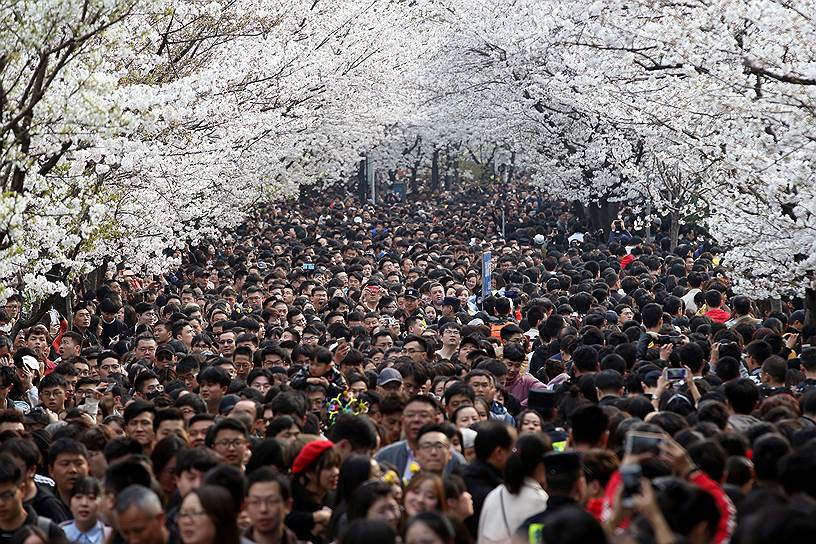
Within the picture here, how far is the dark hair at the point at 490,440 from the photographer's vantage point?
320 inches

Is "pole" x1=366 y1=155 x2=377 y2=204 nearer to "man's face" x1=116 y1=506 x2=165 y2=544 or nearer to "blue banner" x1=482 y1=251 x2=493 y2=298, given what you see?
"blue banner" x1=482 y1=251 x2=493 y2=298

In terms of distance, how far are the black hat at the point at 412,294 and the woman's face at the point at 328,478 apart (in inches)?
431

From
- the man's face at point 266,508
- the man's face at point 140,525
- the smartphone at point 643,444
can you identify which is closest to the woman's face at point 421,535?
the smartphone at point 643,444

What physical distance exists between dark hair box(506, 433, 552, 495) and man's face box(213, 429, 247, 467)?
1.99 metres

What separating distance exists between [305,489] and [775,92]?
6984mm

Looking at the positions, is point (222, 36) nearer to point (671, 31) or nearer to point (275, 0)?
point (275, 0)

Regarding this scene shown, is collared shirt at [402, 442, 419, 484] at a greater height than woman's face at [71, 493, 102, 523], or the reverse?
woman's face at [71, 493, 102, 523]

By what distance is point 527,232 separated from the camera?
117 feet

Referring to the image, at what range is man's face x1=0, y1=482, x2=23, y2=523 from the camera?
776cm

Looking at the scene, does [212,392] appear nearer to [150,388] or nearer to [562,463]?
[150,388]

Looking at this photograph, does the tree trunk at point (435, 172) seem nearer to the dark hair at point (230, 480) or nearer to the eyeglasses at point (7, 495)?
the eyeglasses at point (7, 495)

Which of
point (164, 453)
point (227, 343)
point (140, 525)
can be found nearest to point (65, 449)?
point (164, 453)

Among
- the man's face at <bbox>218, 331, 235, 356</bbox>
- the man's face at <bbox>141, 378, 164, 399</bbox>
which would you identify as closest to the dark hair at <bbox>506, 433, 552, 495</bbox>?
the man's face at <bbox>141, 378, 164, 399</bbox>

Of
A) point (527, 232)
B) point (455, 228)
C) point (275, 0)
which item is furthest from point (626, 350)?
point (455, 228)
